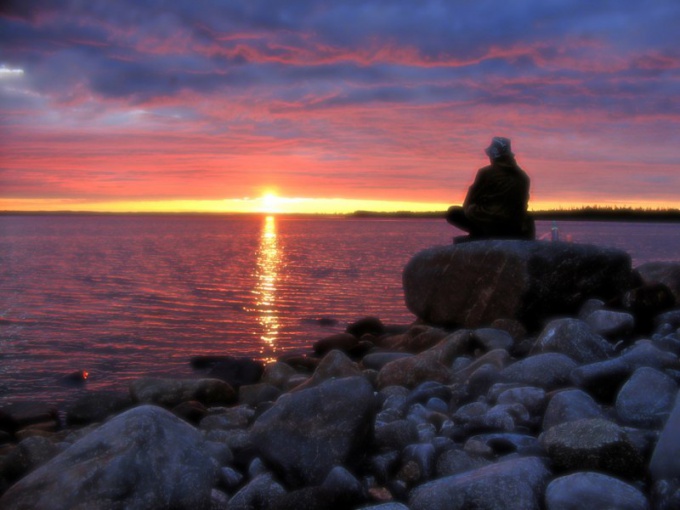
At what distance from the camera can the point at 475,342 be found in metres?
10.5

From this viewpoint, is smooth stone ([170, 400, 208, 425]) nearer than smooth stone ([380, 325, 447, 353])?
Yes

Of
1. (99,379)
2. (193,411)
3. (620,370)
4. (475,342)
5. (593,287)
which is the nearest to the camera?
(620,370)

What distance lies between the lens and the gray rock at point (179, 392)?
10977 millimetres

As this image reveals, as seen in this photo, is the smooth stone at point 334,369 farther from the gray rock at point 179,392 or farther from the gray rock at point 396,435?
the gray rock at point 396,435

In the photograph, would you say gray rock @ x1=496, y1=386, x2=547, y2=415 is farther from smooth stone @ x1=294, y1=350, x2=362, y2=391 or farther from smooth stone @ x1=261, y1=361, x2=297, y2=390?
smooth stone @ x1=261, y1=361, x2=297, y2=390

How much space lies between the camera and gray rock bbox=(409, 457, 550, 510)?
4.88 m

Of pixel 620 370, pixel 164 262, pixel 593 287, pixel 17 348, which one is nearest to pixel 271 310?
pixel 17 348

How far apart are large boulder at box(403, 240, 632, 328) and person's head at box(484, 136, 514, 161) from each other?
183 cm

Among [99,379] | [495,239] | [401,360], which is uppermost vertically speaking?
[495,239]

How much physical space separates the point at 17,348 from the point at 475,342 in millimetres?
11487

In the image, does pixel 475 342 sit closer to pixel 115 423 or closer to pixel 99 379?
pixel 115 423

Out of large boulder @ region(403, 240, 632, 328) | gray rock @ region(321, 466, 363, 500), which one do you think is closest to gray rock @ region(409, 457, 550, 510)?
gray rock @ region(321, 466, 363, 500)

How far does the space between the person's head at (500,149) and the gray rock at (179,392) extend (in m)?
5.85

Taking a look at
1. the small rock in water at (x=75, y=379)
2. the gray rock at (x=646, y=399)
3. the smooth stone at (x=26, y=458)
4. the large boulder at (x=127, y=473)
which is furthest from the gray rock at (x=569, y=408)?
the small rock in water at (x=75, y=379)
